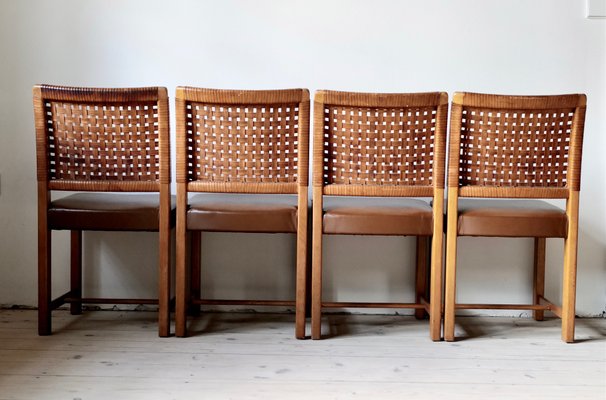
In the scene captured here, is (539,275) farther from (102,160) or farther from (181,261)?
(102,160)

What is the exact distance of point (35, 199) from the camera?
3219 mm

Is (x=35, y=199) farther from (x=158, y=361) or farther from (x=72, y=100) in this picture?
(x=158, y=361)

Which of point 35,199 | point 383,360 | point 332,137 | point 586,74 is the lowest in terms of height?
point 383,360

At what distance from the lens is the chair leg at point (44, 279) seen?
267 cm

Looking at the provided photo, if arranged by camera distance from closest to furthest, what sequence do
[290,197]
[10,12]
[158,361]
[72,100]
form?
[158,361] → [72,100] → [290,197] → [10,12]

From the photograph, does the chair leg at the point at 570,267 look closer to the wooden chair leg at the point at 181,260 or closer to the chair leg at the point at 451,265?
the chair leg at the point at 451,265

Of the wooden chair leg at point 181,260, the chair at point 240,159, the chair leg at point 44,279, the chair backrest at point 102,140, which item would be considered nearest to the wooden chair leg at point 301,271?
the chair at point 240,159

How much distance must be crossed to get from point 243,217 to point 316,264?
1.16 ft

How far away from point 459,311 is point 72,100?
6.58 ft

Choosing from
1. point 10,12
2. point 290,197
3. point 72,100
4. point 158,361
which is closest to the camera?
point 158,361

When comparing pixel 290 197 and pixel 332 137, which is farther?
pixel 290 197

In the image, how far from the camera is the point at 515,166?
2.62 metres

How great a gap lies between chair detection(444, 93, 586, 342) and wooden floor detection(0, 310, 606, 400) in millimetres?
301

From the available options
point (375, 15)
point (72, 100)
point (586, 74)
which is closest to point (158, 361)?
point (72, 100)
